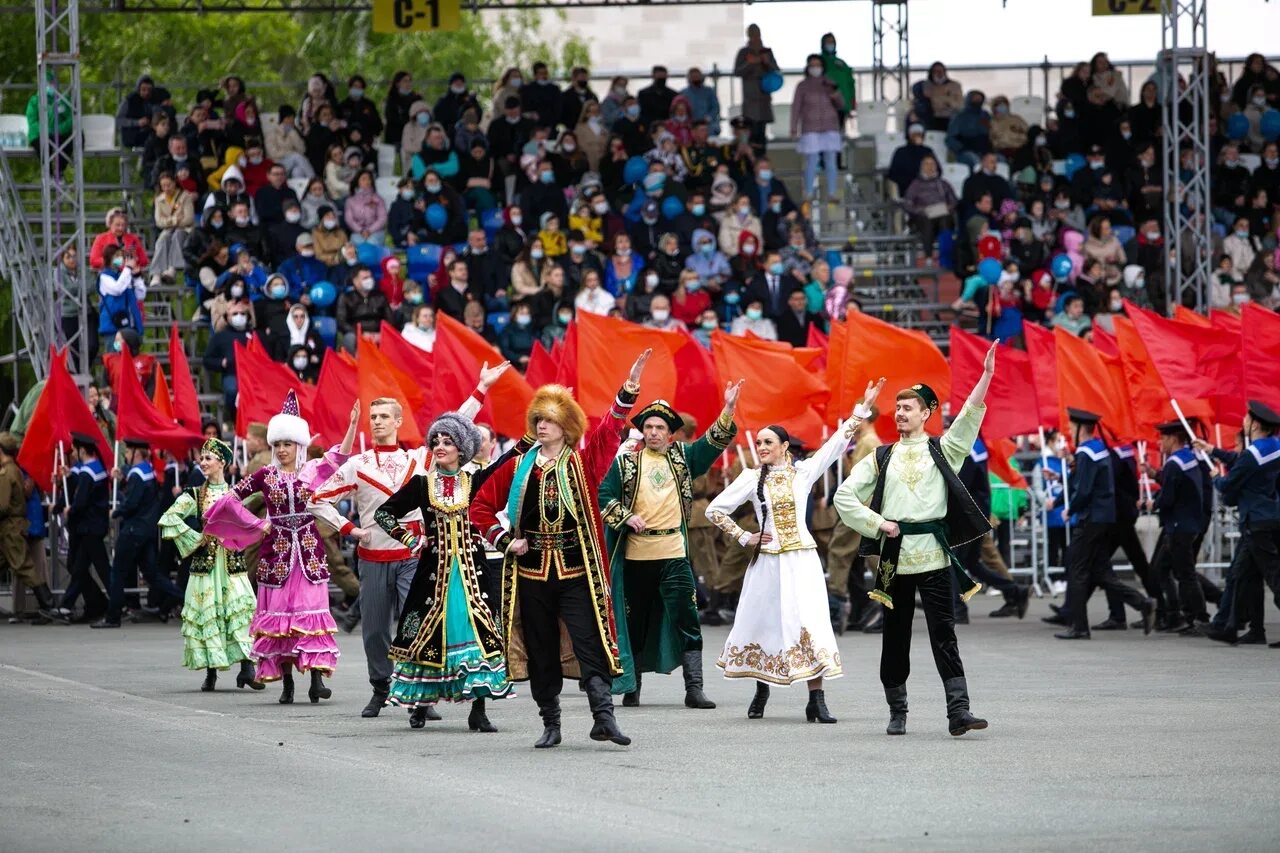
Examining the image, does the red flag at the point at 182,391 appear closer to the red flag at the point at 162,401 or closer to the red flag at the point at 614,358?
the red flag at the point at 162,401

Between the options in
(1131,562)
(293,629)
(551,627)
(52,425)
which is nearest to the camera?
(551,627)

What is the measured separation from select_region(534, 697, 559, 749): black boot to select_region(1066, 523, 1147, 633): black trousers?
7934 mm

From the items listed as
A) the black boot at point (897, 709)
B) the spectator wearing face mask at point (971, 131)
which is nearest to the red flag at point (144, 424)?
the black boot at point (897, 709)

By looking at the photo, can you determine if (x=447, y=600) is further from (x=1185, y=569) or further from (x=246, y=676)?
(x=1185, y=569)

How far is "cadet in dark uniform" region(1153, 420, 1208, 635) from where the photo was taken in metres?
17.4

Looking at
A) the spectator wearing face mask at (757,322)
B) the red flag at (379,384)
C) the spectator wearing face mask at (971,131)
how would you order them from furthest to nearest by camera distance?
the spectator wearing face mask at (971,131) → the spectator wearing face mask at (757,322) → the red flag at (379,384)

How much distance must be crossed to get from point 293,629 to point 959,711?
14.5ft

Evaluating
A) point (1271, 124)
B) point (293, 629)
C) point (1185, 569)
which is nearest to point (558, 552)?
point (293, 629)

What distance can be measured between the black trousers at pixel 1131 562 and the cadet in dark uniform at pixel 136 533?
9401 millimetres

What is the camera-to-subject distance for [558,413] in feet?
34.7

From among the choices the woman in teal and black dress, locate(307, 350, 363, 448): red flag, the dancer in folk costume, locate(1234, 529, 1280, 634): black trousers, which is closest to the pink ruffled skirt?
the dancer in folk costume

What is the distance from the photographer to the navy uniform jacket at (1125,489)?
17531mm

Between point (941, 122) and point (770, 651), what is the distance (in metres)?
20.3

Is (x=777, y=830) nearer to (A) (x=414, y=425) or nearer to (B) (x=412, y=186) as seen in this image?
(A) (x=414, y=425)
